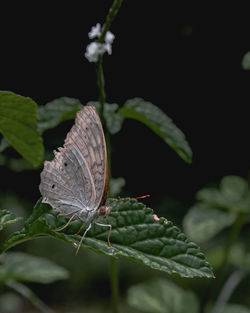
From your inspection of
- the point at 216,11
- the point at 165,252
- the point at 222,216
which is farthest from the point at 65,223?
the point at 216,11

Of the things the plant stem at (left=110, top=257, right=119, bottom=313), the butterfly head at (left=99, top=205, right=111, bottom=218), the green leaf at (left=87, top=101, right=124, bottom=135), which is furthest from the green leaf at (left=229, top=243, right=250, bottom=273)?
the butterfly head at (left=99, top=205, right=111, bottom=218)

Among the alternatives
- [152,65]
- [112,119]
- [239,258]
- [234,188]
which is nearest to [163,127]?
[112,119]

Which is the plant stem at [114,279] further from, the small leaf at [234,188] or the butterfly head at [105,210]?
the small leaf at [234,188]

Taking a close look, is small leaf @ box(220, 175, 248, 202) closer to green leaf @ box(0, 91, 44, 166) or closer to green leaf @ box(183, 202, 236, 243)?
green leaf @ box(183, 202, 236, 243)

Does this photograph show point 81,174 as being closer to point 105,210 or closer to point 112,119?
point 105,210

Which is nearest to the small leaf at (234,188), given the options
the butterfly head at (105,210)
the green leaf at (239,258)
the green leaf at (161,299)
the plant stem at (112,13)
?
the green leaf at (239,258)

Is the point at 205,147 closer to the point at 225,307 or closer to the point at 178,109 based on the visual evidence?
the point at 178,109
